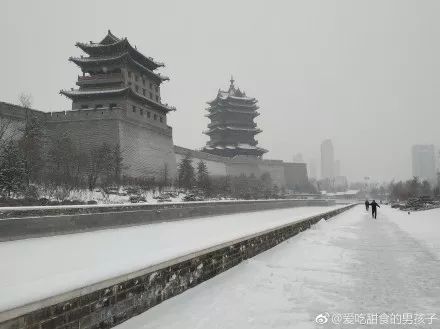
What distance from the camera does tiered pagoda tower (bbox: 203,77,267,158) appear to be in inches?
2581

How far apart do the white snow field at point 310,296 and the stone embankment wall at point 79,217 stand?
186 inches

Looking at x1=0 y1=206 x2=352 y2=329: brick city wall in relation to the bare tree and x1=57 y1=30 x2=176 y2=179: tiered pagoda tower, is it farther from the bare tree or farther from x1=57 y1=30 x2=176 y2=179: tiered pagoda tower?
x1=57 y1=30 x2=176 y2=179: tiered pagoda tower

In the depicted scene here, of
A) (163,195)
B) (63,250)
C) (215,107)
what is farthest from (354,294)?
(215,107)

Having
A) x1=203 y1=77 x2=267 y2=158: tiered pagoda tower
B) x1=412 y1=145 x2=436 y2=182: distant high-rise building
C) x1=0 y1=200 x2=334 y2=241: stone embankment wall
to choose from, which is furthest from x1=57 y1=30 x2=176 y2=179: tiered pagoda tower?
x1=412 y1=145 x2=436 y2=182: distant high-rise building

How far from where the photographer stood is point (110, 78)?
39.4 meters

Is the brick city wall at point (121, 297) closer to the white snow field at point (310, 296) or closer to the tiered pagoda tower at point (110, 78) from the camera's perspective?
the white snow field at point (310, 296)

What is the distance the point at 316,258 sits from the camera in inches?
324

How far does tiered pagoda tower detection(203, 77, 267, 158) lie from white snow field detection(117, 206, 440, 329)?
57.3 meters

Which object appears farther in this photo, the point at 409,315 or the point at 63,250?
the point at 63,250

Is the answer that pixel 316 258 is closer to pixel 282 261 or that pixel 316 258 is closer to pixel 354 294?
pixel 282 261

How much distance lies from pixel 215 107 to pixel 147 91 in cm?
2613

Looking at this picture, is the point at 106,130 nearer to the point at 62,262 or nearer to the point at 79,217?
the point at 79,217

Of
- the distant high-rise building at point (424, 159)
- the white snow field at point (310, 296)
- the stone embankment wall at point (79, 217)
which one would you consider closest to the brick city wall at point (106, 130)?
the stone embankment wall at point (79, 217)

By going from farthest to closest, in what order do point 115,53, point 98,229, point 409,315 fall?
1. point 115,53
2. point 98,229
3. point 409,315
